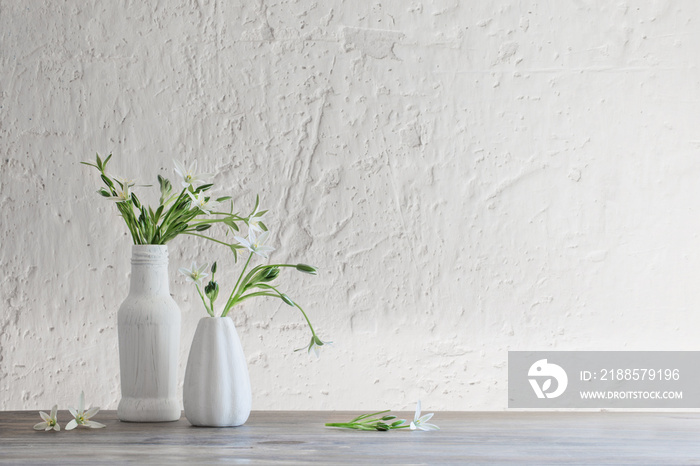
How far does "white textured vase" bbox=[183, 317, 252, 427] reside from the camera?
989mm

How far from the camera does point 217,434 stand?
95 cm

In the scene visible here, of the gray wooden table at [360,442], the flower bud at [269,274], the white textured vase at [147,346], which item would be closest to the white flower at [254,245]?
the flower bud at [269,274]

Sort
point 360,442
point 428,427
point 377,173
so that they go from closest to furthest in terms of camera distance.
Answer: point 360,442
point 428,427
point 377,173

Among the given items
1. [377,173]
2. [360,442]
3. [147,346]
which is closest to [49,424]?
[147,346]

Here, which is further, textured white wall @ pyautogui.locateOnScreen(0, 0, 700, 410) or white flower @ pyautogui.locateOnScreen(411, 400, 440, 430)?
textured white wall @ pyautogui.locateOnScreen(0, 0, 700, 410)

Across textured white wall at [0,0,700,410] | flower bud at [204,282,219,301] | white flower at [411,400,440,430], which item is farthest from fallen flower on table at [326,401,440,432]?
textured white wall at [0,0,700,410]

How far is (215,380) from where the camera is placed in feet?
3.24

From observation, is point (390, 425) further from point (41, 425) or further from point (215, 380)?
point (41, 425)

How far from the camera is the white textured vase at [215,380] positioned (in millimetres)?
989

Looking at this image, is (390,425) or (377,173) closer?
(390,425)

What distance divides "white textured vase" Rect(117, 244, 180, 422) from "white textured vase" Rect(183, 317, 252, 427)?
0.24ft

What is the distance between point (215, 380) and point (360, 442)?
9.4 inches

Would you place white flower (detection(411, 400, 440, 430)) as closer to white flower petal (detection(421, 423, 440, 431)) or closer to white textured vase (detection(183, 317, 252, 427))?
white flower petal (detection(421, 423, 440, 431))

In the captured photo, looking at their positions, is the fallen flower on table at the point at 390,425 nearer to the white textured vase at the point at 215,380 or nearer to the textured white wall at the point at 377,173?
the white textured vase at the point at 215,380
